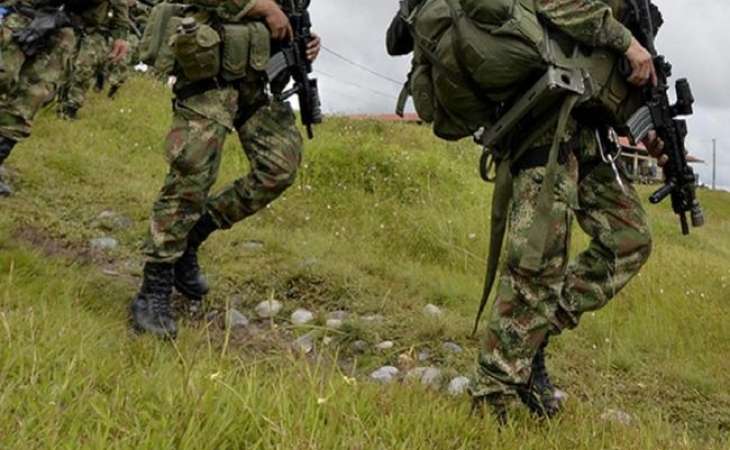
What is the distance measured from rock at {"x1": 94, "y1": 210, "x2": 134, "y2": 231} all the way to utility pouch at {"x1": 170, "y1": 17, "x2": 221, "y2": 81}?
2.38 metres

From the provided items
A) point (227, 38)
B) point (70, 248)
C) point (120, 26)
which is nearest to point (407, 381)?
point (227, 38)

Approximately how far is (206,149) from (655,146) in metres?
1.93

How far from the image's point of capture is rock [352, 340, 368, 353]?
3.78 m

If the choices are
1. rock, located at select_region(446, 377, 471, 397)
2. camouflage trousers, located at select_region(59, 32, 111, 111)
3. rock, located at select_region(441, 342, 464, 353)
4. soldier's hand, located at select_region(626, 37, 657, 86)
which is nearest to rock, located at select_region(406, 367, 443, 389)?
rock, located at select_region(446, 377, 471, 397)

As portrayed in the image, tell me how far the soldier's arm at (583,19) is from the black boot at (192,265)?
2.04 m

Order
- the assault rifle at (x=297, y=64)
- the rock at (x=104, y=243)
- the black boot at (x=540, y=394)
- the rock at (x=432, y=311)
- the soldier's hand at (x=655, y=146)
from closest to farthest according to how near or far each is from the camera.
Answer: the black boot at (x=540, y=394) < the soldier's hand at (x=655, y=146) < the assault rifle at (x=297, y=64) < the rock at (x=432, y=311) < the rock at (x=104, y=243)

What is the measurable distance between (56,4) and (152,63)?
7.98 feet

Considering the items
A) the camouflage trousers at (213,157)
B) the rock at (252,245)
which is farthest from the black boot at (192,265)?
the rock at (252,245)

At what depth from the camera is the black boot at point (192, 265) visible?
3.86m

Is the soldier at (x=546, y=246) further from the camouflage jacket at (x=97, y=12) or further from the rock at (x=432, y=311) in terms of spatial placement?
the camouflage jacket at (x=97, y=12)

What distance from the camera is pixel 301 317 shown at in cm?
416

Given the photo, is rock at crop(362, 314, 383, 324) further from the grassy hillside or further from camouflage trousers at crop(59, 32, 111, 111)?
camouflage trousers at crop(59, 32, 111, 111)

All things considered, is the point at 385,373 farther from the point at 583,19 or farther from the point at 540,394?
the point at 583,19

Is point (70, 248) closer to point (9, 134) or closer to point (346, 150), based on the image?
point (9, 134)
